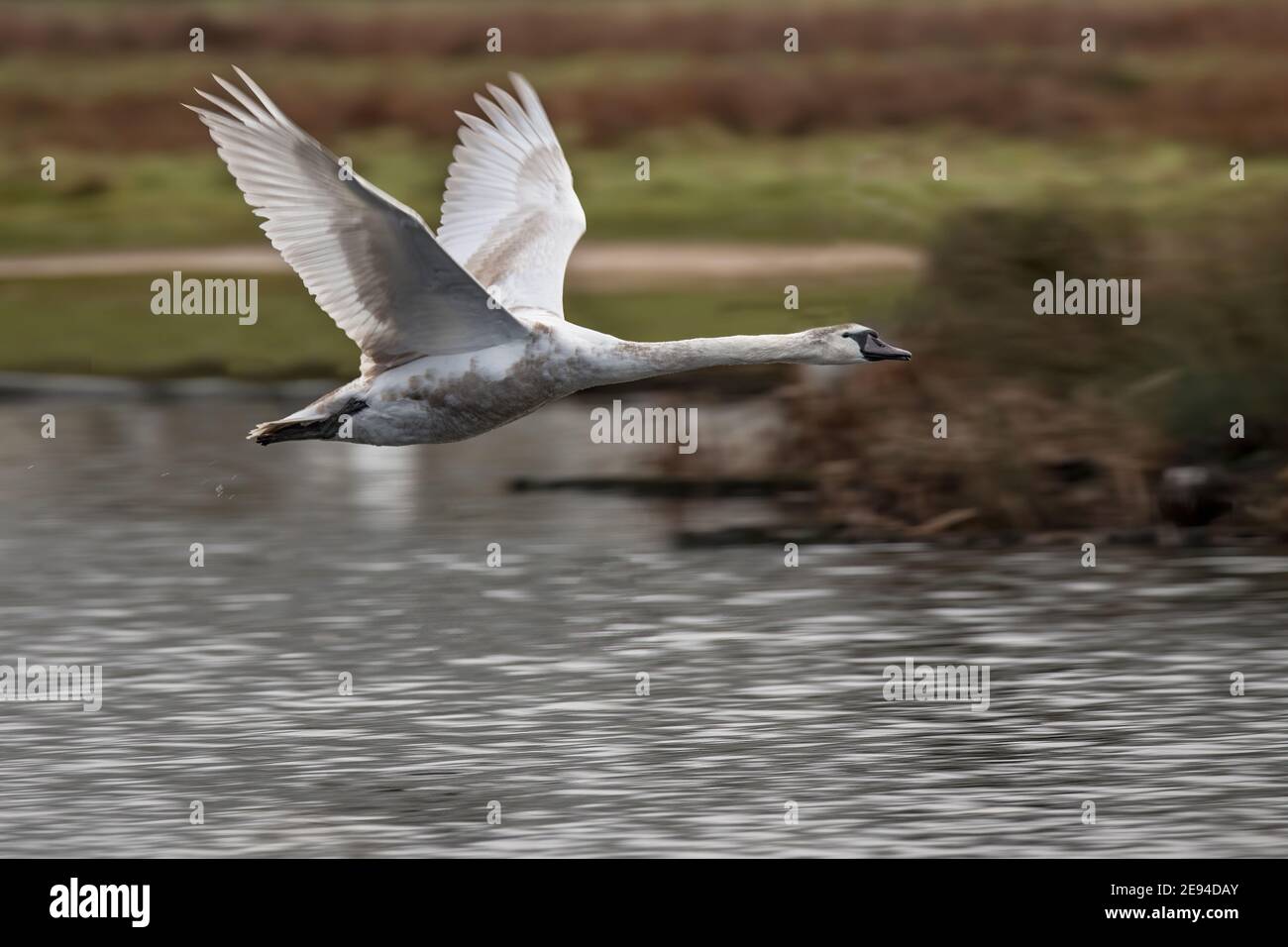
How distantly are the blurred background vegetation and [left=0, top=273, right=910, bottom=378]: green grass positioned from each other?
0.08 m

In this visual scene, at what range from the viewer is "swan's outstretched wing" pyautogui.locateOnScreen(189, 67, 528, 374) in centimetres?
1220

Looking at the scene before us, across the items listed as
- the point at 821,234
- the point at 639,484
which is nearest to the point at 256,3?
the point at 821,234

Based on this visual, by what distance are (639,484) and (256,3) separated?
3224 cm

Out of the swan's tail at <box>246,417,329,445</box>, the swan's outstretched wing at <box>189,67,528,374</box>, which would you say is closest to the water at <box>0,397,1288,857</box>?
the swan's tail at <box>246,417,329,445</box>

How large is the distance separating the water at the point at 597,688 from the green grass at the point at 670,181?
1919 cm

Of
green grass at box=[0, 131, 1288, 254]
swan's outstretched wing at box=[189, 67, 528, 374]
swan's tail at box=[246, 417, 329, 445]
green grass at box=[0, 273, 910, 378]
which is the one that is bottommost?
swan's tail at box=[246, 417, 329, 445]

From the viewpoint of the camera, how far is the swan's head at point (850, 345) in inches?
504

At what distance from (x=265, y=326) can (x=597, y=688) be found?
72.0 ft

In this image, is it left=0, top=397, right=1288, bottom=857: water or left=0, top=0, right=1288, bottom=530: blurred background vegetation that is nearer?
left=0, top=397, right=1288, bottom=857: water

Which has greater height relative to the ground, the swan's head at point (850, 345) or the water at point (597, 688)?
the swan's head at point (850, 345)

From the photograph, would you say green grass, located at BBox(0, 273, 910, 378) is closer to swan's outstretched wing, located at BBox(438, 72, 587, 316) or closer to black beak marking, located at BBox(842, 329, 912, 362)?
swan's outstretched wing, located at BBox(438, 72, 587, 316)

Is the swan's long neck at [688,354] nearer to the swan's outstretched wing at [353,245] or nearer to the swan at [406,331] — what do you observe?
the swan at [406,331]

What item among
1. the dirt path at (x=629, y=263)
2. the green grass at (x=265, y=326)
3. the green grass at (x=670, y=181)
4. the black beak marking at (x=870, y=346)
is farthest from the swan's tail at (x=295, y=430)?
the green grass at (x=670, y=181)

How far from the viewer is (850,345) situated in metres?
12.8
